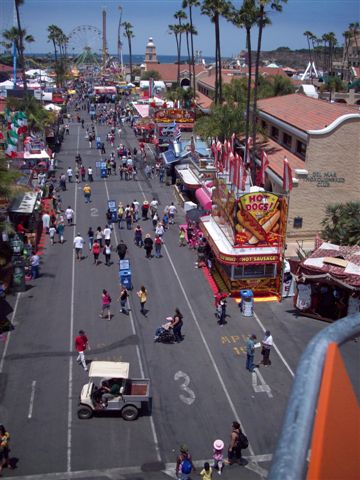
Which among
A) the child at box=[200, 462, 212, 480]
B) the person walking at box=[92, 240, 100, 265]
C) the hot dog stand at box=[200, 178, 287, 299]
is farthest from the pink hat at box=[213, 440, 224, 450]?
the person walking at box=[92, 240, 100, 265]

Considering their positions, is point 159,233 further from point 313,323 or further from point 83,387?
point 83,387

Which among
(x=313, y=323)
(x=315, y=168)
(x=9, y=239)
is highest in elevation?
(x=315, y=168)

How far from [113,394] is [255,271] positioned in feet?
33.9

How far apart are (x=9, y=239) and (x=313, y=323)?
577 inches

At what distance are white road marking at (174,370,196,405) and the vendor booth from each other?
6.91 metres

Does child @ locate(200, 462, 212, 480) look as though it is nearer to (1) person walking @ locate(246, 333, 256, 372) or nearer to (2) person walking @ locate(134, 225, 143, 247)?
(1) person walking @ locate(246, 333, 256, 372)

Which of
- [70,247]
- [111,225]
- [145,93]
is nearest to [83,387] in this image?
[70,247]

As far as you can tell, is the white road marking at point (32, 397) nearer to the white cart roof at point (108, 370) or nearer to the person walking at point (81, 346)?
the person walking at point (81, 346)

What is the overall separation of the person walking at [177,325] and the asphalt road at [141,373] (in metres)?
0.30

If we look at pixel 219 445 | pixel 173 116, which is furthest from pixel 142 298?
pixel 173 116

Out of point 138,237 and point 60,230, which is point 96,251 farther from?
point 60,230

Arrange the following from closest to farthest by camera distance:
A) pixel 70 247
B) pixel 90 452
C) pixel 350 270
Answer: pixel 90 452 < pixel 350 270 < pixel 70 247

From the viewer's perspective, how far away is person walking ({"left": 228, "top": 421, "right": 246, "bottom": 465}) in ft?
43.0

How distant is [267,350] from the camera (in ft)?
57.9
